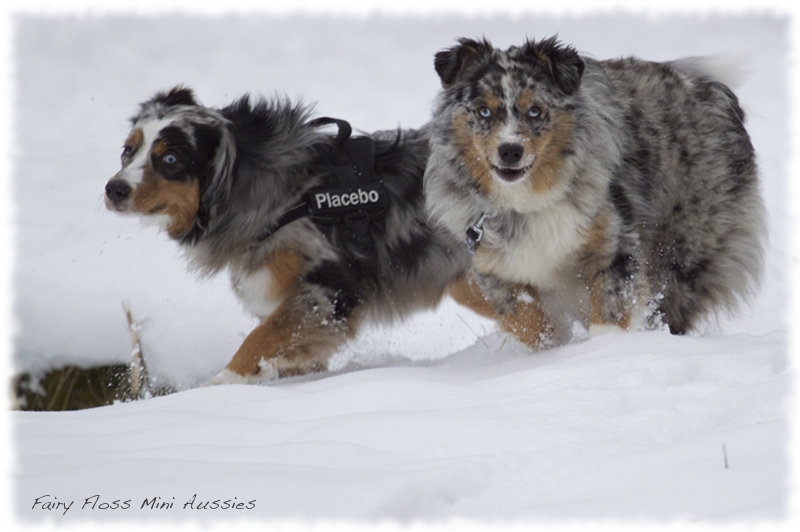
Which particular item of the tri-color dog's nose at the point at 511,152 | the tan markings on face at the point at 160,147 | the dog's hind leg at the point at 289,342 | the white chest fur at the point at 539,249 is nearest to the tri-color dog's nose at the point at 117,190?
the tan markings on face at the point at 160,147

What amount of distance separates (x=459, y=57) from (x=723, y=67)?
1.76 metres

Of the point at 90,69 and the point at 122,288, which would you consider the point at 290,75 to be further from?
the point at 122,288

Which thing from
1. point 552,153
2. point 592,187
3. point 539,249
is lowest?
point 539,249

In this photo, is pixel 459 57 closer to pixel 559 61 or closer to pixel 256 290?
pixel 559 61

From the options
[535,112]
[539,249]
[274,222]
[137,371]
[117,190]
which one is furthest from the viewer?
[137,371]

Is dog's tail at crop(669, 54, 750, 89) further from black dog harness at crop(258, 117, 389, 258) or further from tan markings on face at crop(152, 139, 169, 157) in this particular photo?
tan markings on face at crop(152, 139, 169, 157)

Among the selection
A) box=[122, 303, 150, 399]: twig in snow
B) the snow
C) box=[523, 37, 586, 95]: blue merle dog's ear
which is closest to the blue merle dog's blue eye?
box=[523, 37, 586, 95]: blue merle dog's ear

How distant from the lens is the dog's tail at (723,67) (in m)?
5.09

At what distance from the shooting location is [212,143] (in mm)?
5086

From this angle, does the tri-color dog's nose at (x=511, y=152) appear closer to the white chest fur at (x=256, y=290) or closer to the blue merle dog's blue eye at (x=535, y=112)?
the blue merle dog's blue eye at (x=535, y=112)

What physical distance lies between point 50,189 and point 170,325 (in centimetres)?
337

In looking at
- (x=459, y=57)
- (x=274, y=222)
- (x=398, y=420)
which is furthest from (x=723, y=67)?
(x=398, y=420)

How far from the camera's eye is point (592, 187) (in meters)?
4.24

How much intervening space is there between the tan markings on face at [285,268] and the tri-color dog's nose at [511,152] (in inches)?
57.6
